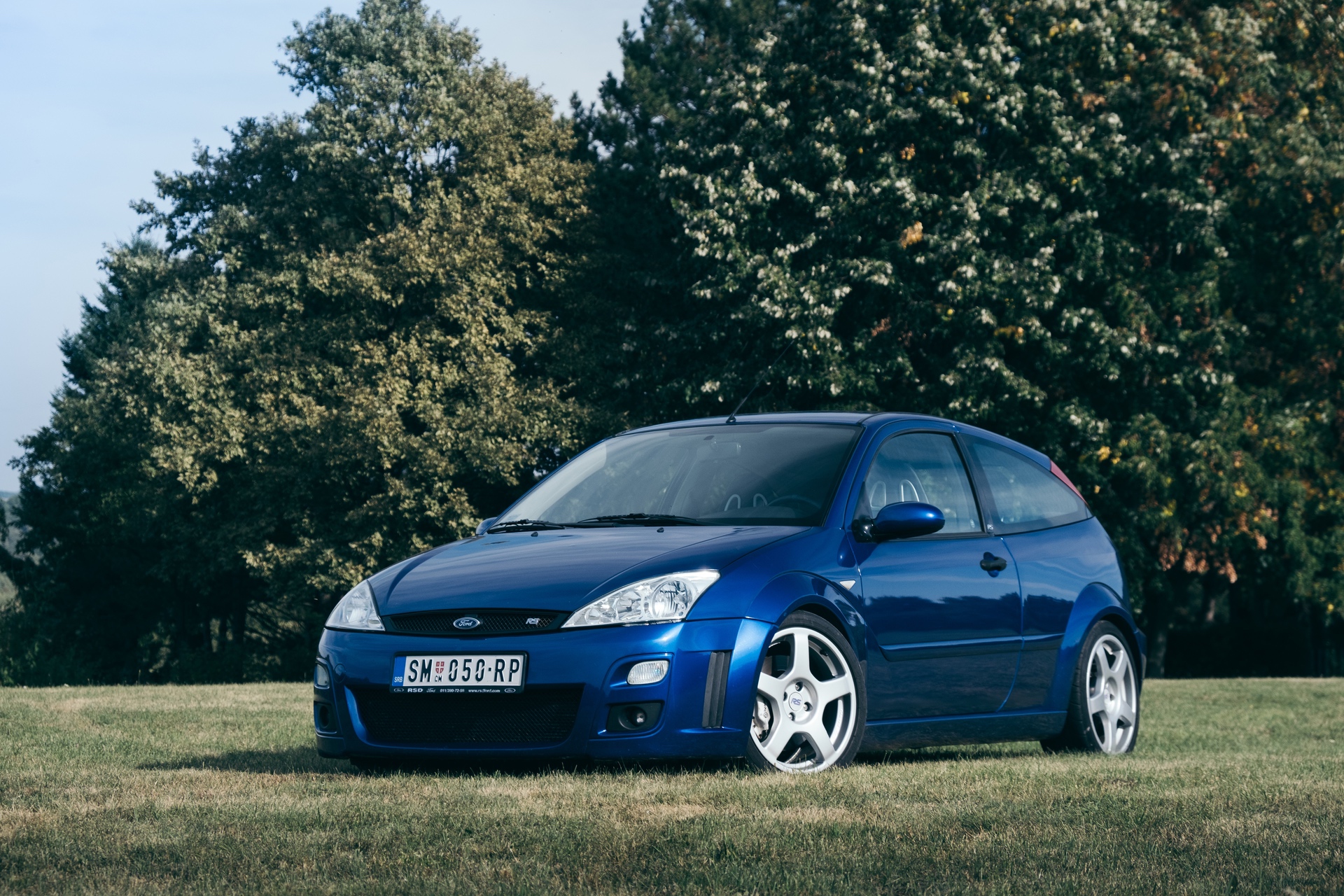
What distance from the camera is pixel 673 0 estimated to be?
37.3 meters

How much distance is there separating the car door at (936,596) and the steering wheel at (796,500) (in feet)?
0.67

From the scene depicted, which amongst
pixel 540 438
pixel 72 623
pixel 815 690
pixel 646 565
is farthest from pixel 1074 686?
pixel 72 623

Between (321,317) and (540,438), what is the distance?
246 inches

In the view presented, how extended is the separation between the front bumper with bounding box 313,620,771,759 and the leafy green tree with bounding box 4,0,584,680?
25.7 metres

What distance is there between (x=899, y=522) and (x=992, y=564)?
88 cm

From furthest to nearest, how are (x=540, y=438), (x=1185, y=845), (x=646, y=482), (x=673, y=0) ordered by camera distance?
(x=673, y=0)
(x=540, y=438)
(x=646, y=482)
(x=1185, y=845)

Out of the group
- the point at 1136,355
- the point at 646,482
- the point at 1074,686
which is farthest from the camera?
the point at 1136,355

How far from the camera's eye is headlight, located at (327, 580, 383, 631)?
6539mm

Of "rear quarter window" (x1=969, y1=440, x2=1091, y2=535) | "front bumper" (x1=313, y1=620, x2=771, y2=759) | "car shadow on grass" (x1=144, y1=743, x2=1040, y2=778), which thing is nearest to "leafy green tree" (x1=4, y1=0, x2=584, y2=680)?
"rear quarter window" (x1=969, y1=440, x2=1091, y2=535)

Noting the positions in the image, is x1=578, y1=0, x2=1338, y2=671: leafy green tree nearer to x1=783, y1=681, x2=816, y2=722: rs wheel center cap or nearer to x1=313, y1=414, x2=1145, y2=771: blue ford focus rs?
x1=313, y1=414, x2=1145, y2=771: blue ford focus rs

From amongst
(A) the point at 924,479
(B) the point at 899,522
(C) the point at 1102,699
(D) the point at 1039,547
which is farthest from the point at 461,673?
(C) the point at 1102,699

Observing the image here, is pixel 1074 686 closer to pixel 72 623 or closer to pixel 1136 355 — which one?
pixel 1136 355

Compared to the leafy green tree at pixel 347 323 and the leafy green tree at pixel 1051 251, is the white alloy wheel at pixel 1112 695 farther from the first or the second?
the leafy green tree at pixel 347 323

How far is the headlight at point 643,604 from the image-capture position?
6.07m
